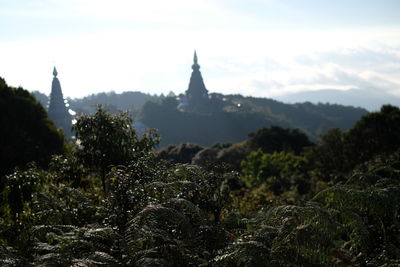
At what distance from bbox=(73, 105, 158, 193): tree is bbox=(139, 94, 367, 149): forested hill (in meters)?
83.4

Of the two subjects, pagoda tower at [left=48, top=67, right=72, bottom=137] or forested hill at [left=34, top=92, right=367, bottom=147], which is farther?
forested hill at [left=34, top=92, right=367, bottom=147]

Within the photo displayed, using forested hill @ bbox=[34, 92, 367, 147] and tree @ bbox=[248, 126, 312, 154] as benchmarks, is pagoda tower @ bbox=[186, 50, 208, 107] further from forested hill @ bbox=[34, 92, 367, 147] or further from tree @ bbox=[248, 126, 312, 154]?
tree @ bbox=[248, 126, 312, 154]

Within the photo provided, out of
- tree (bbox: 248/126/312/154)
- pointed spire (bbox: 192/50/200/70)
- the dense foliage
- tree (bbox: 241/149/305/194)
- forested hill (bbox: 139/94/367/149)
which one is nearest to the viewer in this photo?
the dense foliage

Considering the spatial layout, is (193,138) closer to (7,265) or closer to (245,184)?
(245,184)

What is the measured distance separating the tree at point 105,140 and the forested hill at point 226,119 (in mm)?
83419

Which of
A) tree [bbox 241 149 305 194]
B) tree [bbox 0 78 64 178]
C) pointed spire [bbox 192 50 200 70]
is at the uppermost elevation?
pointed spire [bbox 192 50 200 70]

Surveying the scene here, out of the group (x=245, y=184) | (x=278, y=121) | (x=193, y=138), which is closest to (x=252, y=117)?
(x=278, y=121)

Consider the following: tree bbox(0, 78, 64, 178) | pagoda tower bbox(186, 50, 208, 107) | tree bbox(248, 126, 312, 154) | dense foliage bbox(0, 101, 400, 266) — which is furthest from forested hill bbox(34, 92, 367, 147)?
dense foliage bbox(0, 101, 400, 266)

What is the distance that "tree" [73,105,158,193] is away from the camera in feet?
27.1

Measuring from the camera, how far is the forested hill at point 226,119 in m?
96.2

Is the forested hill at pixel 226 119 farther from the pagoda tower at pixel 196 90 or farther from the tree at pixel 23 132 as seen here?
the tree at pixel 23 132

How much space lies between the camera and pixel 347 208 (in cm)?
421

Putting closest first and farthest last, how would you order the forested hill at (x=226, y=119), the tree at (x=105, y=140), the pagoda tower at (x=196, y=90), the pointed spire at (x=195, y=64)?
the tree at (x=105, y=140)
the forested hill at (x=226, y=119)
the pointed spire at (x=195, y=64)
the pagoda tower at (x=196, y=90)

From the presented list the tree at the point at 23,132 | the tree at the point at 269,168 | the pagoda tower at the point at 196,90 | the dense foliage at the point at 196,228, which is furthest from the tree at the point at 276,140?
the pagoda tower at the point at 196,90
